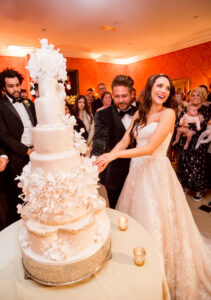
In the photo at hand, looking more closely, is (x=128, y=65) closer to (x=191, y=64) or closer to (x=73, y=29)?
(x=191, y=64)

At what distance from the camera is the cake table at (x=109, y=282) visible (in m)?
1.02

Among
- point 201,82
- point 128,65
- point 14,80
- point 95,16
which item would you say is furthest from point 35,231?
point 128,65

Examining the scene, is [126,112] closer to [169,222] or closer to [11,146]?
[169,222]

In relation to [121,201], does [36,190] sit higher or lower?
higher

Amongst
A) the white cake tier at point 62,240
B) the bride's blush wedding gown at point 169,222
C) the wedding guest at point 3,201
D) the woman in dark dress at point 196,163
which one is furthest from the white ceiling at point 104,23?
the white cake tier at point 62,240

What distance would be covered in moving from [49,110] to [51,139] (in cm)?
16

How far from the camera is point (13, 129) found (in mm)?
2793

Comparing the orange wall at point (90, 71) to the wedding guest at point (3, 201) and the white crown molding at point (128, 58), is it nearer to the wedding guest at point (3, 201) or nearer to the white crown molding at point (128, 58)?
the white crown molding at point (128, 58)

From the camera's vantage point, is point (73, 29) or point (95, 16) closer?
point (95, 16)

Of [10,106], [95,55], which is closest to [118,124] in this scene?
[10,106]

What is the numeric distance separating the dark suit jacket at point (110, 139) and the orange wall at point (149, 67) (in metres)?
7.36

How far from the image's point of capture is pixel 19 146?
8.70 feet

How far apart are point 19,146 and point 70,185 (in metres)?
1.91

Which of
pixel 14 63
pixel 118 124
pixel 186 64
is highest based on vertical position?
pixel 14 63
